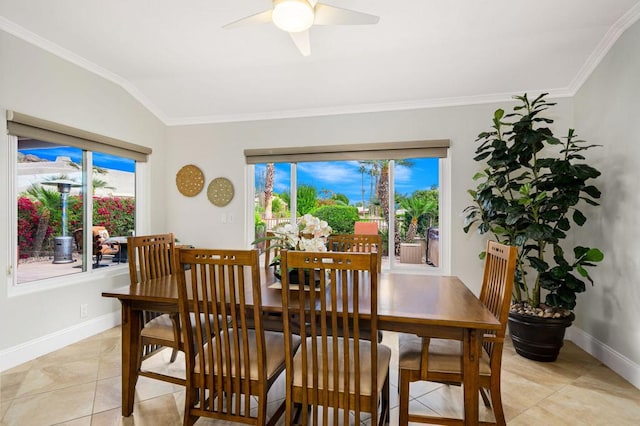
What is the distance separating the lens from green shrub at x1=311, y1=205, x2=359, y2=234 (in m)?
3.78

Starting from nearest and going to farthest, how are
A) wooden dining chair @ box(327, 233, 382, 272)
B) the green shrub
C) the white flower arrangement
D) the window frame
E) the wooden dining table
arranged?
the wooden dining table, the white flower arrangement, wooden dining chair @ box(327, 233, 382, 272), the window frame, the green shrub

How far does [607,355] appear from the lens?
257 cm

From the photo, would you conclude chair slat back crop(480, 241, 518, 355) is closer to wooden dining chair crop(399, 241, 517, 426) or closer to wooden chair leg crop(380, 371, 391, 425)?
wooden dining chair crop(399, 241, 517, 426)

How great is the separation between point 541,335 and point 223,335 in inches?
98.8

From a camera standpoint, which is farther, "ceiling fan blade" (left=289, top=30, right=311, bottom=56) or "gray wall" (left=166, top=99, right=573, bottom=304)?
"gray wall" (left=166, top=99, right=573, bottom=304)

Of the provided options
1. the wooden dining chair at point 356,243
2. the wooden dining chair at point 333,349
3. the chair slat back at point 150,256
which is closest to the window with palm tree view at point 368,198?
the wooden dining chair at point 356,243

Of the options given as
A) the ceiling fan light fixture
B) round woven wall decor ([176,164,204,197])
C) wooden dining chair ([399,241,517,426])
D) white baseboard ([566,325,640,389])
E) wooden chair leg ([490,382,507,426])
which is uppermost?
the ceiling fan light fixture

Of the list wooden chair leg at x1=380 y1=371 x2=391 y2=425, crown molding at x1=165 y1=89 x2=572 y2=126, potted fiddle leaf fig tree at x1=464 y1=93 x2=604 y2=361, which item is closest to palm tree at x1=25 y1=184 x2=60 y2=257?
crown molding at x1=165 y1=89 x2=572 y2=126

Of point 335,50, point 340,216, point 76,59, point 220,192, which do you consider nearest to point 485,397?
point 340,216

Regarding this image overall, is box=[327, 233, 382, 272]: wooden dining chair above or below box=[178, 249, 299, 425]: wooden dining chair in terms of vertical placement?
above

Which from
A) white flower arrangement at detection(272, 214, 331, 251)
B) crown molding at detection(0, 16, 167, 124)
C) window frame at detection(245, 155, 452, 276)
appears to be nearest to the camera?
white flower arrangement at detection(272, 214, 331, 251)

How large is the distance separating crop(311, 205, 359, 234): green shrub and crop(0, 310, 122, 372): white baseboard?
2465 millimetres

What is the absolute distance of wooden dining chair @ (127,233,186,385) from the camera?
1.96 m

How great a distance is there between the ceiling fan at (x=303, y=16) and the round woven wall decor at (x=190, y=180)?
7.88ft
